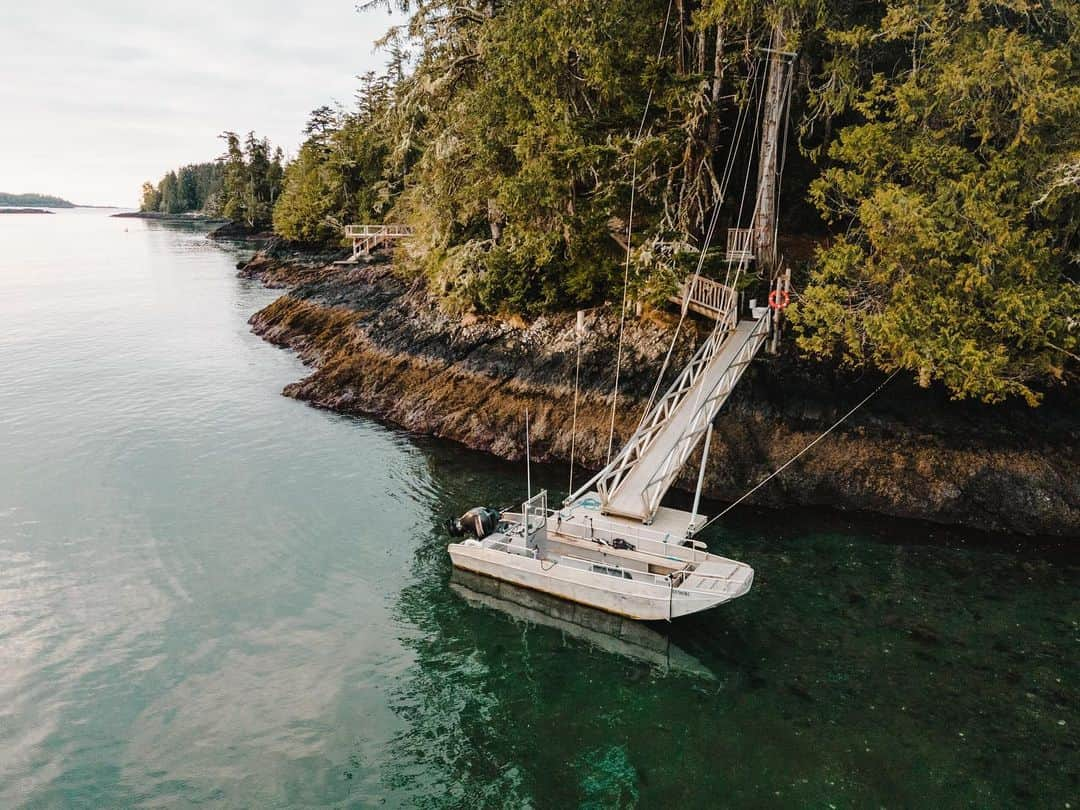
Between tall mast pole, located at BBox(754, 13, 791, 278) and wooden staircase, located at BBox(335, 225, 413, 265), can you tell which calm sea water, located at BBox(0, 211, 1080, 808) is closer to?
tall mast pole, located at BBox(754, 13, 791, 278)

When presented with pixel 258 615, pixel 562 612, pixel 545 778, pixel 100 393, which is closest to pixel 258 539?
pixel 258 615

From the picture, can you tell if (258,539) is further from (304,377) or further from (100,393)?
(100,393)

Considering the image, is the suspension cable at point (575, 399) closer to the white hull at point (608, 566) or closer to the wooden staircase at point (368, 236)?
the white hull at point (608, 566)

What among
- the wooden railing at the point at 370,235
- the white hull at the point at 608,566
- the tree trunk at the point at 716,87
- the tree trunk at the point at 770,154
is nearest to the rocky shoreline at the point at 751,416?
the tree trunk at the point at 770,154

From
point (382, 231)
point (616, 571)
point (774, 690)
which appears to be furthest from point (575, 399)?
point (382, 231)

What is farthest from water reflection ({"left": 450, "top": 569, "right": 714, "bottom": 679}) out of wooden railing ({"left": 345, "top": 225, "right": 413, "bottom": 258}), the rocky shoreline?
wooden railing ({"left": 345, "top": 225, "right": 413, "bottom": 258})

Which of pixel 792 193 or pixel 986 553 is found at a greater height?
pixel 792 193

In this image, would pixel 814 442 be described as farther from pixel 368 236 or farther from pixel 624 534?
pixel 368 236
